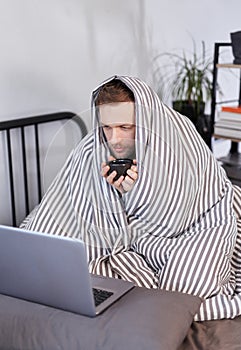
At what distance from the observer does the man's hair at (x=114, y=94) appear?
1.37 metres

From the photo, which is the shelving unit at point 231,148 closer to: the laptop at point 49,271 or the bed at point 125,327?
the bed at point 125,327

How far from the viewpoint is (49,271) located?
107 cm

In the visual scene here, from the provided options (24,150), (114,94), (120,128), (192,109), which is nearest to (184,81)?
(192,109)

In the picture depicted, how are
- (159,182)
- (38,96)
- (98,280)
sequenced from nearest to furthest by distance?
→ (98,280), (159,182), (38,96)

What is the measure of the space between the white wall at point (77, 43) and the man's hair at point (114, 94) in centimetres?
32

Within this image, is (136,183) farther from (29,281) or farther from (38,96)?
(38,96)

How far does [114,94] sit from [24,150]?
634 mm

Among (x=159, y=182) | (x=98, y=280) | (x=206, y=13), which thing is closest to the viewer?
(x=98, y=280)

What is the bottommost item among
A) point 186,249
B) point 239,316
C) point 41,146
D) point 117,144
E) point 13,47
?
point 239,316

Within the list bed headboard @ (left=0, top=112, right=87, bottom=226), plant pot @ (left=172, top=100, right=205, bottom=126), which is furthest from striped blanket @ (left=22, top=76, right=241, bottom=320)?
plant pot @ (left=172, top=100, right=205, bottom=126)

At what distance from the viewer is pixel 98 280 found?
1.26 m

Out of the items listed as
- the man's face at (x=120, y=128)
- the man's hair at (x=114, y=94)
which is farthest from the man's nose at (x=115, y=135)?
the man's hair at (x=114, y=94)

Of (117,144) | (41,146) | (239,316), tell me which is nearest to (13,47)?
(41,146)

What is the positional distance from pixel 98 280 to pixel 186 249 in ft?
0.87
